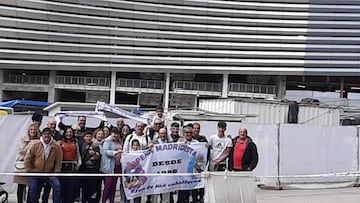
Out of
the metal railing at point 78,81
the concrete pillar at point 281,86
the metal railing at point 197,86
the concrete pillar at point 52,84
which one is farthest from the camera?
the concrete pillar at point 281,86

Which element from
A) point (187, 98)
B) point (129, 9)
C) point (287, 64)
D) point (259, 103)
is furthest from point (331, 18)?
point (259, 103)

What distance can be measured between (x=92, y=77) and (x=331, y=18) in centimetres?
3086

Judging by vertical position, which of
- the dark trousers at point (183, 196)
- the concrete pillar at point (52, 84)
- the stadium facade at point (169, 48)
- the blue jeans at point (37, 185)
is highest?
the stadium facade at point (169, 48)

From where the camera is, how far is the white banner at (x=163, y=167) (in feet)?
31.8

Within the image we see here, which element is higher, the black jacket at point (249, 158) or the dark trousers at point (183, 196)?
the black jacket at point (249, 158)

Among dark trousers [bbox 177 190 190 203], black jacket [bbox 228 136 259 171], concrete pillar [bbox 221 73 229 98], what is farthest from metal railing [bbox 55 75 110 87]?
black jacket [bbox 228 136 259 171]

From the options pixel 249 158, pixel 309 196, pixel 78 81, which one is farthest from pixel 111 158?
pixel 78 81

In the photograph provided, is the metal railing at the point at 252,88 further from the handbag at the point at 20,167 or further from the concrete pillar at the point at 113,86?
the handbag at the point at 20,167

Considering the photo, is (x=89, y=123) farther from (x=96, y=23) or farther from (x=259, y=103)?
(x=96, y=23)

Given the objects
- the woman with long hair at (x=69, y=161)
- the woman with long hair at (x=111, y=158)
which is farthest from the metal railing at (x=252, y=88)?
the woman with long hair at (x=69, y=161)

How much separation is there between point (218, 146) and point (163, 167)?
114 cm

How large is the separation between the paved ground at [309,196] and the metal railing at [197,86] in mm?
52968

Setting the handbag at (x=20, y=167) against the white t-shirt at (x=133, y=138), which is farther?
the white t-shirt at (x=133, y=138)

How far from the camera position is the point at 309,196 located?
1265cm
